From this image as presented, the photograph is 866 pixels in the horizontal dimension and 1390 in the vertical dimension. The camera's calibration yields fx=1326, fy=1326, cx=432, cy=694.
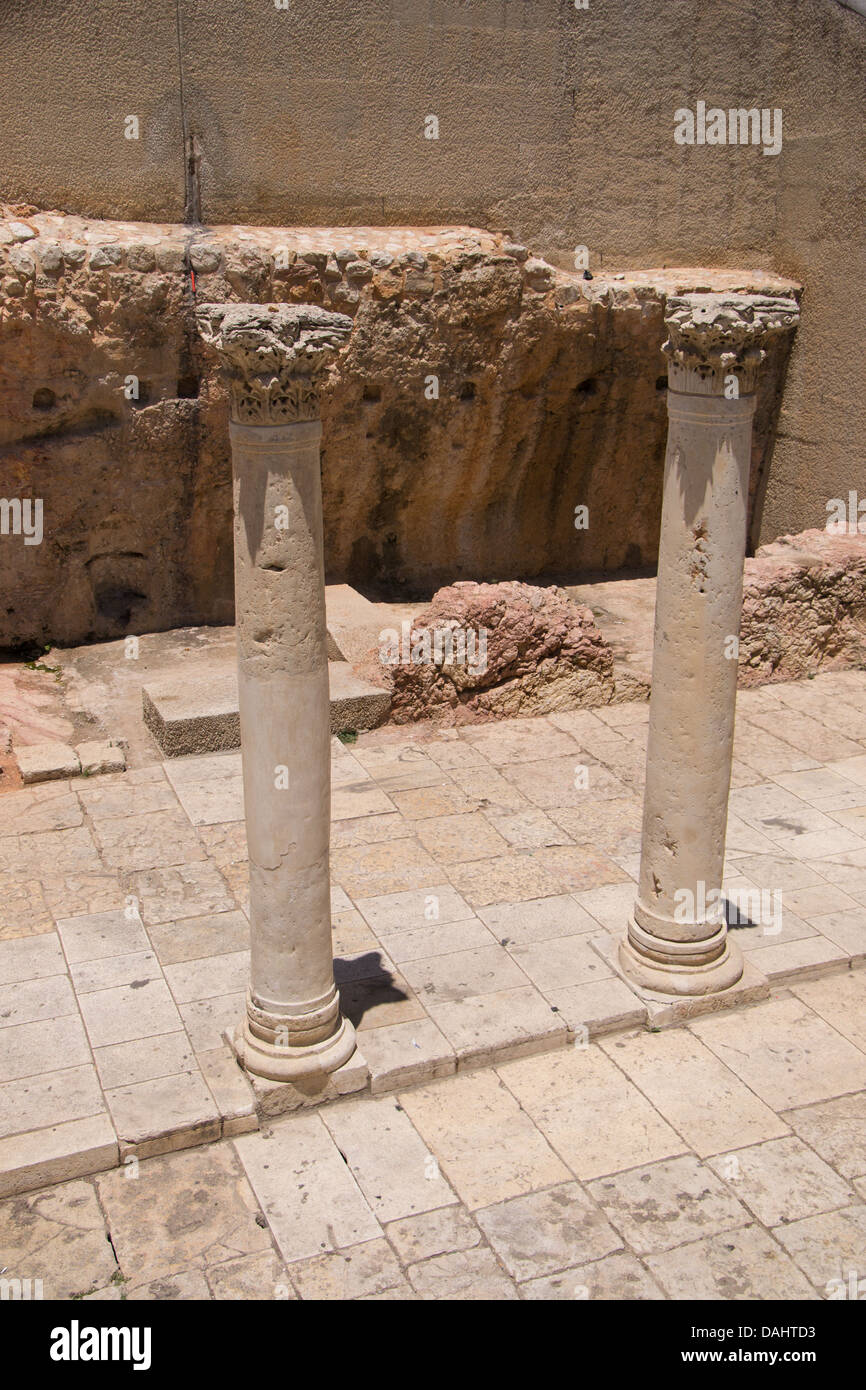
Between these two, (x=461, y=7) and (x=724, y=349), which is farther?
(x=461, y=7)

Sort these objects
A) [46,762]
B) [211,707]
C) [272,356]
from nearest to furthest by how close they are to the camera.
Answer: [272,356] < [46,762] < [211,707]

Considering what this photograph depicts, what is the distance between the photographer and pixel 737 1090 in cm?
→ 603

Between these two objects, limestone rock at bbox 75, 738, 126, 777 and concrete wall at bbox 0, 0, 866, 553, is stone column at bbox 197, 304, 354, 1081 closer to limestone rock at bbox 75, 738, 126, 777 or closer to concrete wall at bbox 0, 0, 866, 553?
limestone rock at bbox 75, 738, 126, 777

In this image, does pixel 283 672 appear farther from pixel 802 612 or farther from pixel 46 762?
pixel 802 612

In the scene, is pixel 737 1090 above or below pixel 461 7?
below

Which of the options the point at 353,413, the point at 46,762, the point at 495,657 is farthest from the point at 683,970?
the point at 353,413

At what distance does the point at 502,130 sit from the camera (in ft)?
36.7

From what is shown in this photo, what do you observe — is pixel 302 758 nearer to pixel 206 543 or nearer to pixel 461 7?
pixel 206 543

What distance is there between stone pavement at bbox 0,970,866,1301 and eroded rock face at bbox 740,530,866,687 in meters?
4.93

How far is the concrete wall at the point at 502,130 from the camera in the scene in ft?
33.0

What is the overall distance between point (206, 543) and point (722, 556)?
6.10 meters

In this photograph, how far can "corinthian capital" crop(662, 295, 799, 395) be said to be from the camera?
5.72 m

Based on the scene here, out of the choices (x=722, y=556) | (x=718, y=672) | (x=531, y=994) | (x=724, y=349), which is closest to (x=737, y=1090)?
(x=531, y=994)

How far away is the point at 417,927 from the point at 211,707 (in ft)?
9.24
